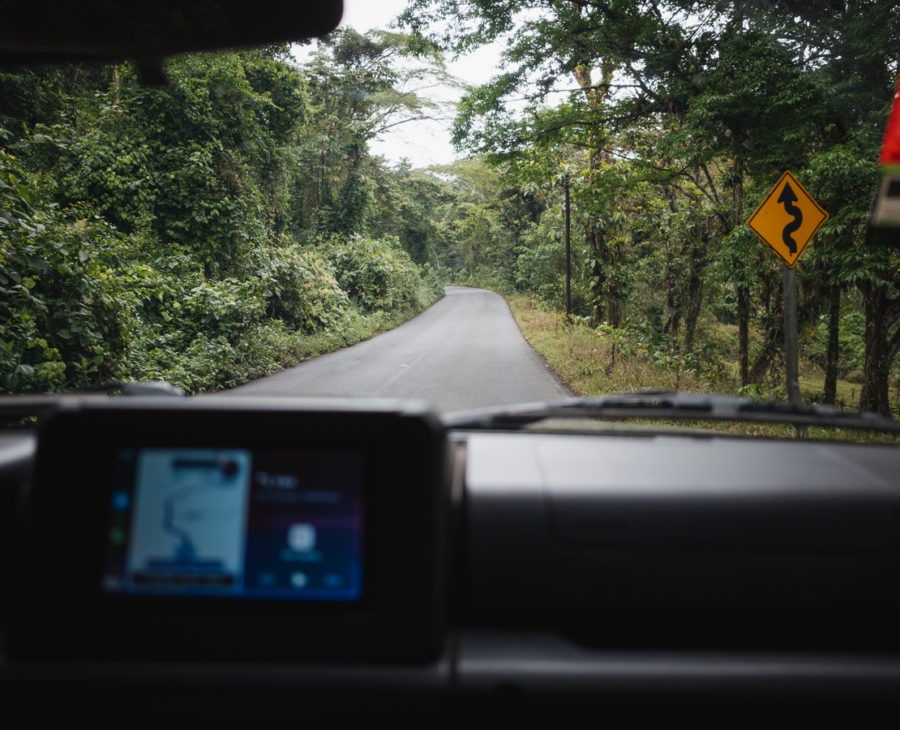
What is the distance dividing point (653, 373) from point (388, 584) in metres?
12.8

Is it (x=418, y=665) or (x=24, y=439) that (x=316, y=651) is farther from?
(x=24, y=439)

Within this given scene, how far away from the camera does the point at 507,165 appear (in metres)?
15.8

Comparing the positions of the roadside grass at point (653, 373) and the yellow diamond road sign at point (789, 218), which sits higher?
the yellow diamond road sign at point (789, 218)

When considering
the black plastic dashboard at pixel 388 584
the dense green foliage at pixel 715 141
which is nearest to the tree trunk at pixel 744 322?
the dense green foliage at pixel 715 141

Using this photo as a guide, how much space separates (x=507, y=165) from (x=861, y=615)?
49.6 feet

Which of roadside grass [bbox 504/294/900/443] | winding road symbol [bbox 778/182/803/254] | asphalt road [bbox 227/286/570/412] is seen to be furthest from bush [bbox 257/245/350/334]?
winding road symbol [bbox 778/182/803/254]

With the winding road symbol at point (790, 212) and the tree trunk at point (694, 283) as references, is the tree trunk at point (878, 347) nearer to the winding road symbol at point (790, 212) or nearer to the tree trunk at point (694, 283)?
the winding road symbol at point (790, 212)

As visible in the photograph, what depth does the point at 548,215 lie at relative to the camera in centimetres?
2962

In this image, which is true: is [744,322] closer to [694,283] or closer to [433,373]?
[694,283]

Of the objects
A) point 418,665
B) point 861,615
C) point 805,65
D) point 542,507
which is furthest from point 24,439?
point 805,65

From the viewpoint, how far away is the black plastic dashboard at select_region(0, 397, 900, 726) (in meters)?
1.37

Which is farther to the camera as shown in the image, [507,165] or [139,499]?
[507,165]

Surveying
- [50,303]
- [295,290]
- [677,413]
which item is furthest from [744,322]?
[677,413]

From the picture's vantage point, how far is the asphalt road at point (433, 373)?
38.8 ft
